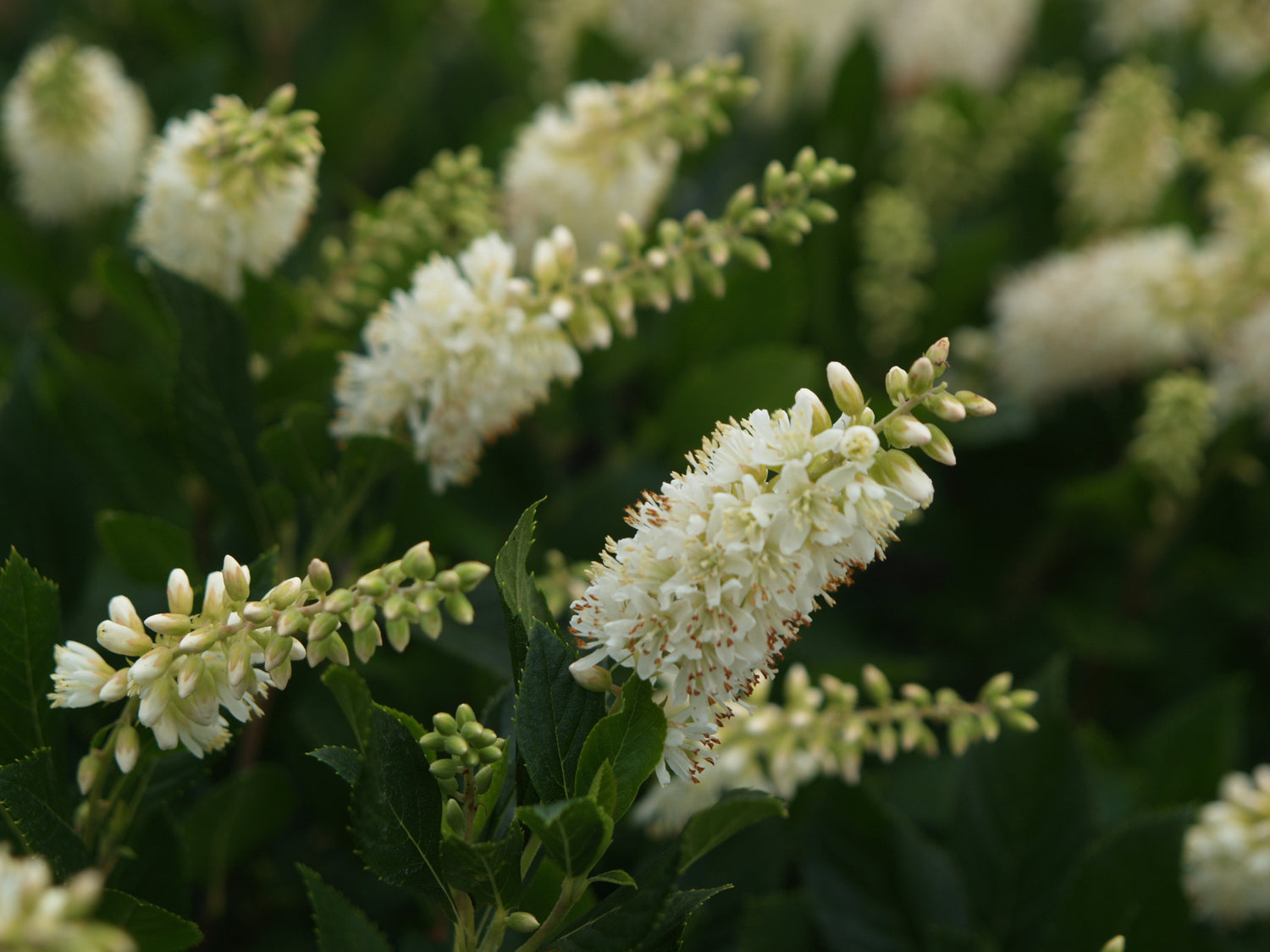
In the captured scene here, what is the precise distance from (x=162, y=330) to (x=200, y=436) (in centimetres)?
26

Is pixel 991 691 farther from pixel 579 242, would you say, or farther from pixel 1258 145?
pixel 1258 145

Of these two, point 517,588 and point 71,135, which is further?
point 71,135

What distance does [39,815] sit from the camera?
0.79 m

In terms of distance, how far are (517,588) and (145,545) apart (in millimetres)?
575

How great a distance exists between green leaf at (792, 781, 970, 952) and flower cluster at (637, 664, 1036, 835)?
74 millimetres

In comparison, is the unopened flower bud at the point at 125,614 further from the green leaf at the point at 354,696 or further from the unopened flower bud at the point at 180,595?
the green leaf at the point at 354,696

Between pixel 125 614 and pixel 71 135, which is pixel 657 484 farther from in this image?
pixel 71 135

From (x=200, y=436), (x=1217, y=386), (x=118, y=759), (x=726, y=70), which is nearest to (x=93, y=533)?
(x=200, y=436)

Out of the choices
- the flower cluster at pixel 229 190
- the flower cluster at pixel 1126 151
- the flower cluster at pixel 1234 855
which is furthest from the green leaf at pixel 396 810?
the flower cluster at pixel 1126 151

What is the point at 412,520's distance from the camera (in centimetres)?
134

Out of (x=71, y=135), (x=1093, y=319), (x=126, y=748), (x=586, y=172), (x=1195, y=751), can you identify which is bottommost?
(x=126, y=748)

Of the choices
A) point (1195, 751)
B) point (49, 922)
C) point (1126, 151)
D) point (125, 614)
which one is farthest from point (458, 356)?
point (1126, 151)

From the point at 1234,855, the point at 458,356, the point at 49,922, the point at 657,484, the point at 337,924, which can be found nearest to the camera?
the point at 49,922

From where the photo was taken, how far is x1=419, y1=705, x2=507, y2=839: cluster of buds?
74 centimetres
